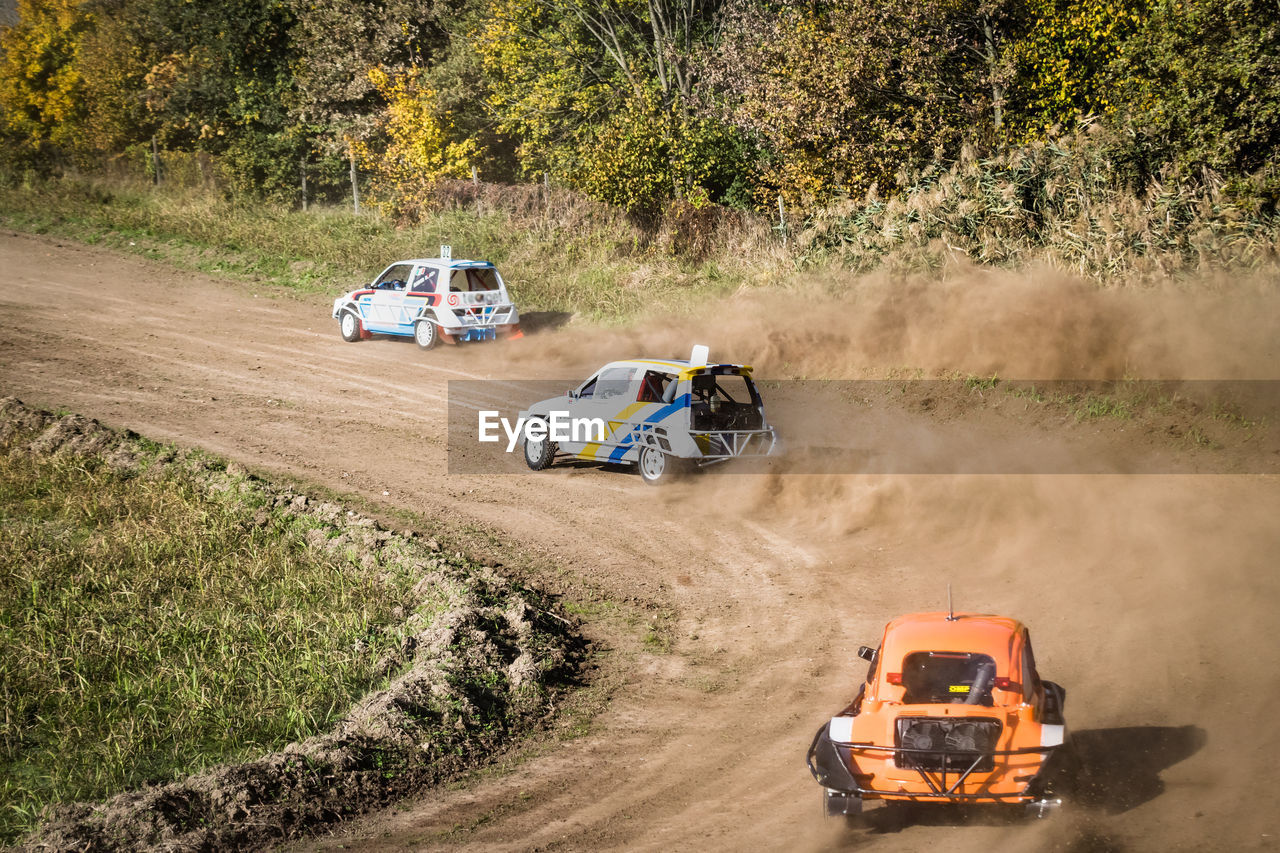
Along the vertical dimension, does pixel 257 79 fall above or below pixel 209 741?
above

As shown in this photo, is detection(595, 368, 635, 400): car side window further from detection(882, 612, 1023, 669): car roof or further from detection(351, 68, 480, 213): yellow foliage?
detection(351, 68, 480, 213): yellow foliage

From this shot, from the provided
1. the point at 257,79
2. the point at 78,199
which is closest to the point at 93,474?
the point at 78,199

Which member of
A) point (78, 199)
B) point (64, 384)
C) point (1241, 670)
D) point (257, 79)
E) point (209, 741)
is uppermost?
point (257, 79)

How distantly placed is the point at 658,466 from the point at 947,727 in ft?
27.6

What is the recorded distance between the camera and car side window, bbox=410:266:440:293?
21.2 meters

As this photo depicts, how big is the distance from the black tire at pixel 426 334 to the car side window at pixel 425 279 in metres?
0.65

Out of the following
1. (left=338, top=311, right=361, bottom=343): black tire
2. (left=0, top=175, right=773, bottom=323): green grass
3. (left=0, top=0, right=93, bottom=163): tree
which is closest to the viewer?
(left=338, top=311, right=361, bottom=343): black tire

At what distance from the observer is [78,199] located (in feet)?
110

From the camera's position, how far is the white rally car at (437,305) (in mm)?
20906

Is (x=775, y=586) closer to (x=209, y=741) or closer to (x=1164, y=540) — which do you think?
(x=1164, y=540)

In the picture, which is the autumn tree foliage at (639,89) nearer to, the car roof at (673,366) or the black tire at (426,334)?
the black tire at (426,334)

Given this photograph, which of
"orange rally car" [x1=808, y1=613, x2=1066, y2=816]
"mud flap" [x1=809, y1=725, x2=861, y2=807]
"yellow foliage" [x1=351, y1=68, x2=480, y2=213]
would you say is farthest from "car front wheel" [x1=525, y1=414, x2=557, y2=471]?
"yellow foliage" [x1=351, y1=68, x2=480, y2=213]

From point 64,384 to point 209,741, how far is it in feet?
44.4

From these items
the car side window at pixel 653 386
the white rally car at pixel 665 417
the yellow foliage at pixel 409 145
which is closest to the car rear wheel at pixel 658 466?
the white rally car at pixel 665 417
